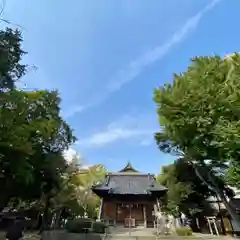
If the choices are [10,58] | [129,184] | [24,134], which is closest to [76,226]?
[24,134]

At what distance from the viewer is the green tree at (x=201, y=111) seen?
52.6 ft

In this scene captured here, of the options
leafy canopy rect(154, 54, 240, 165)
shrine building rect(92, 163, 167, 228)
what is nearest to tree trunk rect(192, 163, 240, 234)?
leafy canopy rect(154, 54, 240, 165)

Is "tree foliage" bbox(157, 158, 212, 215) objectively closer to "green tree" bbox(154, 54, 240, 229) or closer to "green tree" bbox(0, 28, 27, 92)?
"green tree" bbox(154, 54, 240, 229)

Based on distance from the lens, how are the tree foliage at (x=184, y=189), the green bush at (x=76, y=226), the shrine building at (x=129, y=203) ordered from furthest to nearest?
the shrine building at (x=129, y=203) < the tree foliage at (x=184, y=189) < the green bush at (x=76, y=226)

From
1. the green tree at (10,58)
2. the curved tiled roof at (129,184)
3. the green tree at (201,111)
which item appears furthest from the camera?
the curved tiled roof at (129,184)

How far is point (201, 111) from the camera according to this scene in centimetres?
1830

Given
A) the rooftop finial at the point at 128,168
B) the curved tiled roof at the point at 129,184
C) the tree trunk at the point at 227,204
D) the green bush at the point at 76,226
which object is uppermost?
the rooftop finial at the point at 128,168

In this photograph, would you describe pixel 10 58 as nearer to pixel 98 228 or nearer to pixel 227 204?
pixel 98 228

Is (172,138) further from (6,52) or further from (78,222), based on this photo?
(6,52)

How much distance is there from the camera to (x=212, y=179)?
850 inches

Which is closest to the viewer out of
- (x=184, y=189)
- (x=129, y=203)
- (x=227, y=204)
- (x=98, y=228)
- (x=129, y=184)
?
(x=98, y=228)

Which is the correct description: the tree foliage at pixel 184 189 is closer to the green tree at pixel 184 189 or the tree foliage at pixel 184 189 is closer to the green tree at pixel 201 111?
the green tree at pixel 184 189

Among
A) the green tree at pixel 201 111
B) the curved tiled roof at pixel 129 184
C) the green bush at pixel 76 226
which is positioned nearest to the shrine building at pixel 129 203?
the curved tiled roof at pixel 129 184

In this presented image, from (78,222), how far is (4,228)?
5.82 meters
